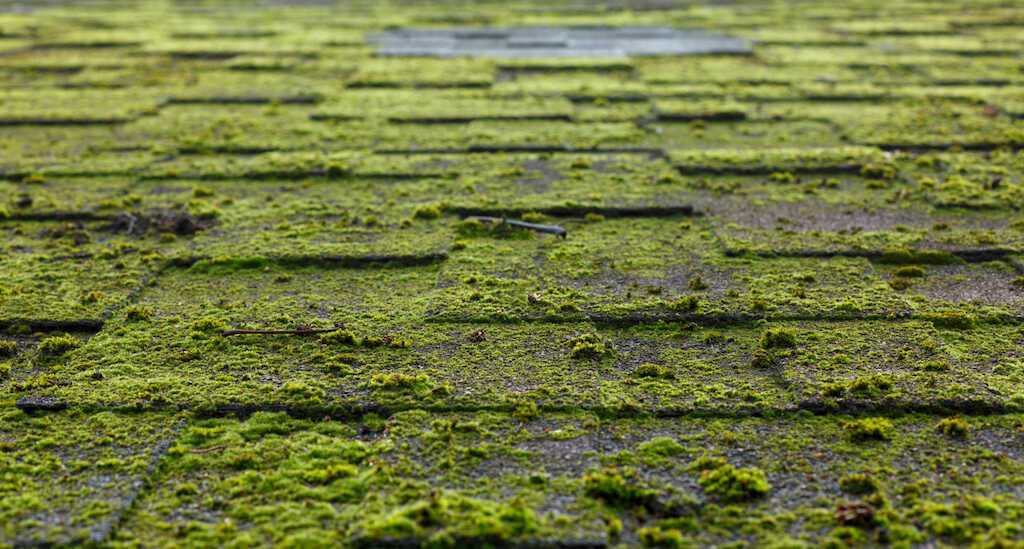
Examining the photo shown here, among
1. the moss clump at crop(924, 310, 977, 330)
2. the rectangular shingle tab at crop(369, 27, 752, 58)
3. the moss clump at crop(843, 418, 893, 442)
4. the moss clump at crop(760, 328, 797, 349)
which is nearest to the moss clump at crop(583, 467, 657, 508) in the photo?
the moss clump at crop(843, 418, 893, 442)

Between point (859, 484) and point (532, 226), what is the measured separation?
1799 mm

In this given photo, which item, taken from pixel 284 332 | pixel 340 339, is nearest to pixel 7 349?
pixel 284 332

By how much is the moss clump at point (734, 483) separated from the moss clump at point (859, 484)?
0.15 metres

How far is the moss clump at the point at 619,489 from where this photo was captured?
193 centimetres

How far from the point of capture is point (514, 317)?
2.80m

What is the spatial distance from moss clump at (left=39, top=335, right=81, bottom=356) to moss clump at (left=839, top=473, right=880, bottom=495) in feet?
6.43

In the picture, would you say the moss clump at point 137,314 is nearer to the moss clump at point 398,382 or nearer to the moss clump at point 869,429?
the moss clump at point 398,382

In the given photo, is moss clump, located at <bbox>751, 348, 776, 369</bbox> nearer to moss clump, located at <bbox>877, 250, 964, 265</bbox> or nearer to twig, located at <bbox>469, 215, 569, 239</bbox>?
moss clump, located at <bbox>877, 250, 964, 265</bbox>

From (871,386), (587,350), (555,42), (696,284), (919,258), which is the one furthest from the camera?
(555,42)

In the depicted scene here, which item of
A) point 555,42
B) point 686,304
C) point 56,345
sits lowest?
point 56,345

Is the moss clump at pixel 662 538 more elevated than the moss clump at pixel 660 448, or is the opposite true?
the moss clump at pixel 660 448

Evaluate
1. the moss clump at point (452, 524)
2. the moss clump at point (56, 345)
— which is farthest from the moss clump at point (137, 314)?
the moss clump at point (452, 524)

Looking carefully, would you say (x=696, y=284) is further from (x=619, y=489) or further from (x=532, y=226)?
(x=619, y=489)

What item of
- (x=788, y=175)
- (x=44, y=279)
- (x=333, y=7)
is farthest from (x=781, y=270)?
(x=333, y=7)
